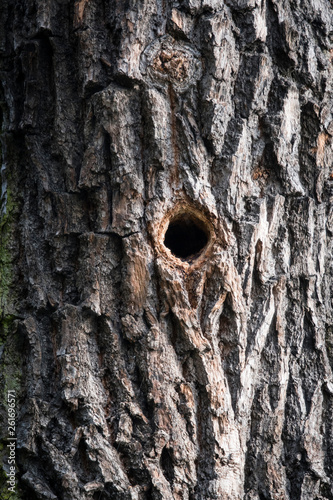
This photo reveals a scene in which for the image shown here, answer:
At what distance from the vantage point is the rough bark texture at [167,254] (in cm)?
196

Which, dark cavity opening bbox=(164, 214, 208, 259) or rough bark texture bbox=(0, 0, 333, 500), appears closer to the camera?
rough bark texture bbox=(0, 0, 333, 500)

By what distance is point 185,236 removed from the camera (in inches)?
86.0

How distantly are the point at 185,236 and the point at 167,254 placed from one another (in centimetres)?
19

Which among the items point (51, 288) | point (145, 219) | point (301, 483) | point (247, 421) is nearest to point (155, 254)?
point (145, 219)

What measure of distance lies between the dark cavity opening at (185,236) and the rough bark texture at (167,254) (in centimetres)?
4

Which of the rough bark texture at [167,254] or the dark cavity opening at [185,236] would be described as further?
the dark cavity opening at [185,236]

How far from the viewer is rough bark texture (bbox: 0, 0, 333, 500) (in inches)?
77.2

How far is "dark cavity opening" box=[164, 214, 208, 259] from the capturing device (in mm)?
2102

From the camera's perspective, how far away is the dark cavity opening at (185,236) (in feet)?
6.89

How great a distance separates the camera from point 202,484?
76.1 inches

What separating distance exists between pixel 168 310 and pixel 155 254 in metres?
0.22

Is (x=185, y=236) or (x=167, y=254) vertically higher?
(x=185, y=236)

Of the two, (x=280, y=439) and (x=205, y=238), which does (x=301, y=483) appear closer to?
(x=280, y=439)

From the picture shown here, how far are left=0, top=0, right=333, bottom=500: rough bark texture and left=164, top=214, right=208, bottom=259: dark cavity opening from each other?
4 centimetres
